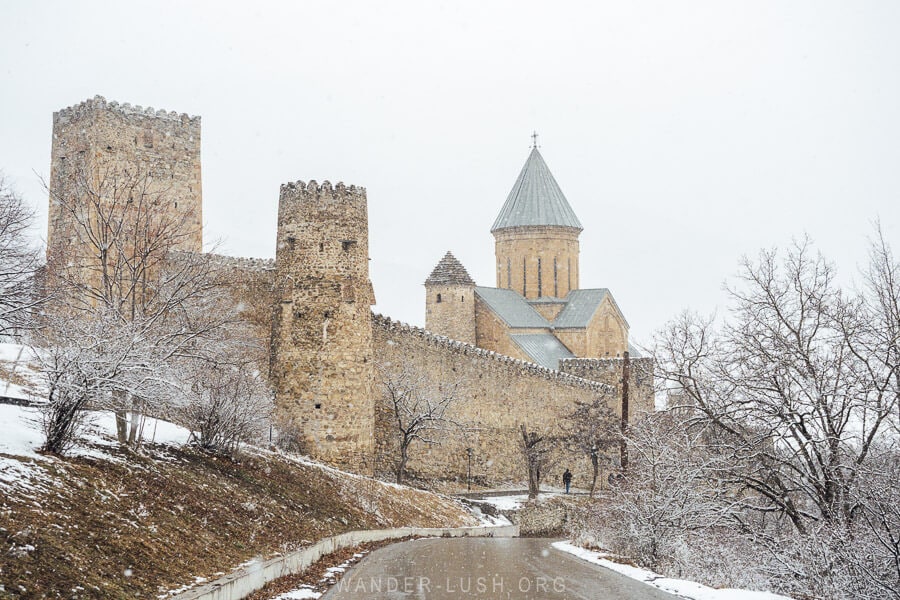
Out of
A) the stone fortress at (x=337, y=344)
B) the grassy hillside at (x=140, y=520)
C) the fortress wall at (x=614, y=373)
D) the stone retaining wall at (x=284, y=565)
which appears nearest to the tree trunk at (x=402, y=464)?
the stone fortress at (x=337, y=344)

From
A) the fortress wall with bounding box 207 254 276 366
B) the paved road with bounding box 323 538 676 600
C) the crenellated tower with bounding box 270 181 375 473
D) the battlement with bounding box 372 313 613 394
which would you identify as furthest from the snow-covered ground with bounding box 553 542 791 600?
the battlement with bounding box 372 313 613 394

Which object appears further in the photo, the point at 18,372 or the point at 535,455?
the point at 535,455

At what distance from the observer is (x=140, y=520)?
11.1m

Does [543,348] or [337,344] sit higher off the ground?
[543,348]

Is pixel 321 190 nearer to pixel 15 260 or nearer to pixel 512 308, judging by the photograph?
pixel 15 260

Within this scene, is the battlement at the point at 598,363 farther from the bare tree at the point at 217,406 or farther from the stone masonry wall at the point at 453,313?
the bare tree at the point at 217,406

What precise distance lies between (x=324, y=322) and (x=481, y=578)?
600 inches

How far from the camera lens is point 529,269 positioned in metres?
63.2

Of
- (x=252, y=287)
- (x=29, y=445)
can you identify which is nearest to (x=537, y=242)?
(x=252, y=287)

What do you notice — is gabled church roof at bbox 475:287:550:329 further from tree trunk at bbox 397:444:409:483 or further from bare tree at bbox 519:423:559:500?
tree trunk at bbox 397:444:409:483

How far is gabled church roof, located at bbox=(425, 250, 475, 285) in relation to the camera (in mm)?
57938

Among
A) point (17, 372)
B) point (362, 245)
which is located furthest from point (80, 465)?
point (362, 245)

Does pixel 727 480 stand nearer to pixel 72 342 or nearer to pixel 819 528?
pixel 819 528

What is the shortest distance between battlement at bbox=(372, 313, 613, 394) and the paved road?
16.1 m
